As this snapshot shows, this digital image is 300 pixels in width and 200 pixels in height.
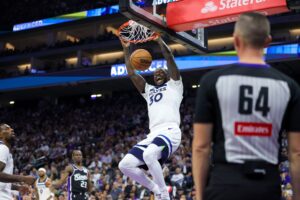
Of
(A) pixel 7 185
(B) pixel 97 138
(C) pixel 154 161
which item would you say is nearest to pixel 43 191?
(A) pixel 7 185

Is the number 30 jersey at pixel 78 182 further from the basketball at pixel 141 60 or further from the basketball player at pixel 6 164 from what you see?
the basketball at pixel 141 60

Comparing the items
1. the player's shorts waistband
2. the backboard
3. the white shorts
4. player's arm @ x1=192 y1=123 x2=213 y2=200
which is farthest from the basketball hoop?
player's arm @ x1=192 y1=123 x2=213 y2=200

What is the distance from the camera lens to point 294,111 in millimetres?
3135

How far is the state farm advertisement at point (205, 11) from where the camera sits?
8.19 m

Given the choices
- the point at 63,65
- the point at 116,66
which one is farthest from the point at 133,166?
the point at 63,65

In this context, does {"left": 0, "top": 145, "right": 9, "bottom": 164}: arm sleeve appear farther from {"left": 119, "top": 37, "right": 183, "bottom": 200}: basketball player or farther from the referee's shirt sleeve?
the referee's shirt sleeve

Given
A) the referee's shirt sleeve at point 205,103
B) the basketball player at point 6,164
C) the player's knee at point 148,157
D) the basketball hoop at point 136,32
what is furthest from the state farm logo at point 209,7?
the referee's shirt sleeve at point 205,103

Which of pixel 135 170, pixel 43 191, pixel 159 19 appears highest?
pixel 159 19

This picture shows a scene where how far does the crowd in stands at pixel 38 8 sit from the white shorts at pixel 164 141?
89.7 ft

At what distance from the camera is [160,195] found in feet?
22.1

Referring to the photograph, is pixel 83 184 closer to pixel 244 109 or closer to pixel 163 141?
pixel 163 141

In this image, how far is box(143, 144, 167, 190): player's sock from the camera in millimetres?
6609

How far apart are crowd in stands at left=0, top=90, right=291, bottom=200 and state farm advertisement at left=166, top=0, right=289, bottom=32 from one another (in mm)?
5188

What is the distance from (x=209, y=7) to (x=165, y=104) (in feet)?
7.33
